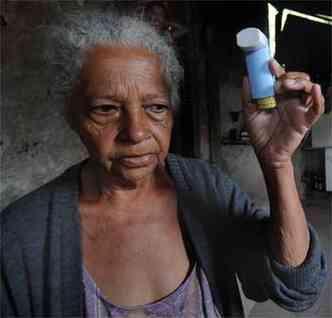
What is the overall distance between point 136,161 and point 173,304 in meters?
0.30

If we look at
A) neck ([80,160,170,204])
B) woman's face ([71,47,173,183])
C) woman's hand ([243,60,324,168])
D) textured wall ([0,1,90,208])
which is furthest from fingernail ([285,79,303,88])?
textured wall ([0,1,90,208])

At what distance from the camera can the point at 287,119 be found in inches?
24.0

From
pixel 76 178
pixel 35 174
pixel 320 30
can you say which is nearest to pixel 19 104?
→ pixel 35 174

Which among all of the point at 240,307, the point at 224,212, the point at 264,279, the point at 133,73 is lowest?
the point at 240,307

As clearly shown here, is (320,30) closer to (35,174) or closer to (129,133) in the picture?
(35,174)

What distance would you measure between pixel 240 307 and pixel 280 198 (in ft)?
1.01

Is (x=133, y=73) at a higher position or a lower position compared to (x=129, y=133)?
higher

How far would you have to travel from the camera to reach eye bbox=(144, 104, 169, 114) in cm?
66

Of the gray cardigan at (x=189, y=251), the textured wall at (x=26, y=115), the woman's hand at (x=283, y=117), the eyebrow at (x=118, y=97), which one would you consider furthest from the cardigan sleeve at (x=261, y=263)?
the textured wall at (x=26, y=115)

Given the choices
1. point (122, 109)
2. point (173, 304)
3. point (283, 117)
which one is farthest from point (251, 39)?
point (173, 304)

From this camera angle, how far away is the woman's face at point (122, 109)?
24.9 inches

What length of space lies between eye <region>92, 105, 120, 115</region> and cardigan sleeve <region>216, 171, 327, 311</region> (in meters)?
0.32

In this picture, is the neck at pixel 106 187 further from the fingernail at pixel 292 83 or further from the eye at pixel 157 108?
the fingernail at pixel 292 83

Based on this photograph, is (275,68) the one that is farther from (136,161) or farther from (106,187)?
(106,187)
